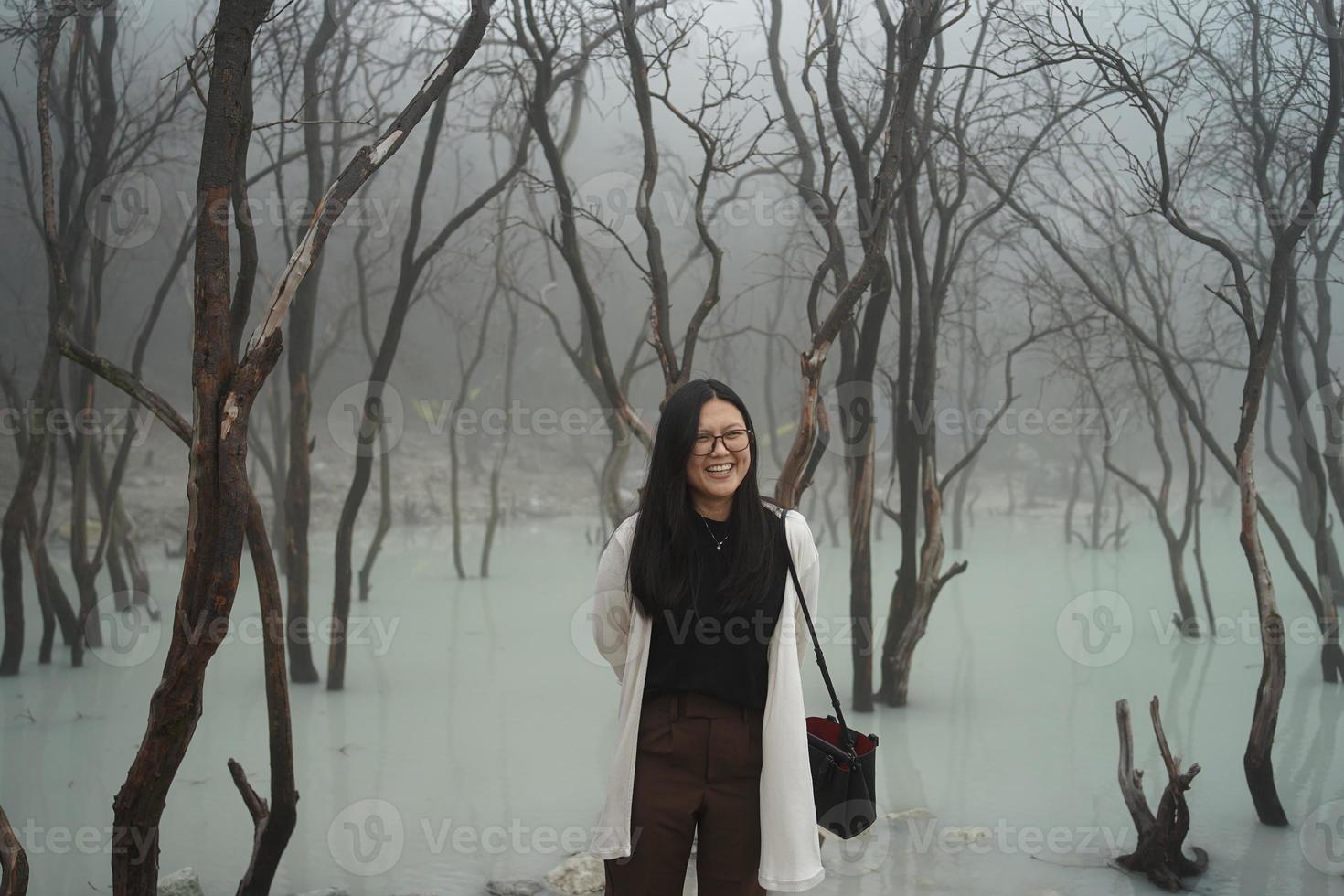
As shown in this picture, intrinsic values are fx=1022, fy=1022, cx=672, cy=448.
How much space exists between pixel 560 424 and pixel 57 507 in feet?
20.2

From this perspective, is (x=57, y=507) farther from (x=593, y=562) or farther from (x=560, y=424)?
(x=560, y=424)

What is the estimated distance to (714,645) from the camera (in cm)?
150

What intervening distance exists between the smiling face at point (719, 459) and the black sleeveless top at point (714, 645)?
4.7 inches

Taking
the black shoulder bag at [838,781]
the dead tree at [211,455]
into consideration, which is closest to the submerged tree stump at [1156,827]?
the black shoulder bag at [838,781]

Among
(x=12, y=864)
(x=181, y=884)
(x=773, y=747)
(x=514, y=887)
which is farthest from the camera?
(x=514, y=887)

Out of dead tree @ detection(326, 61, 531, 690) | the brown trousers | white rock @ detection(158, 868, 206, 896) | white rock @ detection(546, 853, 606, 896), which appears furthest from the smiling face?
dead tree @ detection(326, 61, 531, 690)

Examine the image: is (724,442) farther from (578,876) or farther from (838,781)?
(578,876)

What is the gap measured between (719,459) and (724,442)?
27 millimetres

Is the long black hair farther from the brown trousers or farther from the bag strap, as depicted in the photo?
the brown trousers

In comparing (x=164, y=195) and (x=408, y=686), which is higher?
(x=164, y=195)

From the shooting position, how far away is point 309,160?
455 cm

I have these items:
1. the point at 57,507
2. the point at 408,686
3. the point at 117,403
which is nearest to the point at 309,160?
the point at 408,686

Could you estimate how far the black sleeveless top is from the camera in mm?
1498

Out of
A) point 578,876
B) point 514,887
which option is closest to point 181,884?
point 514,887
